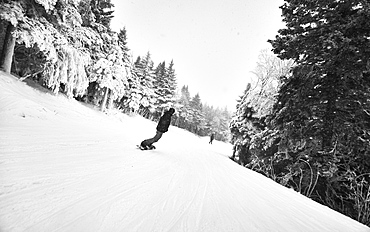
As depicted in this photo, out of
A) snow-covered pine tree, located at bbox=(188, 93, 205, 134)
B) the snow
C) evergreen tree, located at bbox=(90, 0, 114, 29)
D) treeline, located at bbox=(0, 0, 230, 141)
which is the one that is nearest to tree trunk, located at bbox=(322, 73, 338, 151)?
the snow

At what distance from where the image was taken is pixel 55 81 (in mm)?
8562

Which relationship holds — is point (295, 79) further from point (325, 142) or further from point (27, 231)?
point (27, 231)

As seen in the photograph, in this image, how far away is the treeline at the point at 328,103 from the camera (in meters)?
4.05

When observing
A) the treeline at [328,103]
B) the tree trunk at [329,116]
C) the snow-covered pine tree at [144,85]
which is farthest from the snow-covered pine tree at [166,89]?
the tree trunk at [329,116]

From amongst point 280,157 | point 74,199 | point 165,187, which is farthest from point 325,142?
point 74,199

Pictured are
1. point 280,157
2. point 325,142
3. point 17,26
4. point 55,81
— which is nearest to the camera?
point 325,142

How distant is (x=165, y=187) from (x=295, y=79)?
18.6 feet

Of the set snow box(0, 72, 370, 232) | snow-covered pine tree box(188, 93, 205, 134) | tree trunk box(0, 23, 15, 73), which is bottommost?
snow box(0, 72, 370, 232)

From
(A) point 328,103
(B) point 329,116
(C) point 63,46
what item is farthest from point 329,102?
(C) point 63,46

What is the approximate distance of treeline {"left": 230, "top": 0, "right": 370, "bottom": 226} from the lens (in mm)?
4055

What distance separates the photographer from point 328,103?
4.68m

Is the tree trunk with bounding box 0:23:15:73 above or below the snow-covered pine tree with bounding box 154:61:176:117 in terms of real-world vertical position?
below

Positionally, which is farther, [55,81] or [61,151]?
[55,81]

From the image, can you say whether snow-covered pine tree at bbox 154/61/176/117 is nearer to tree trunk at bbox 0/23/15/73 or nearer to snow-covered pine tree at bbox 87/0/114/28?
snow-covered pine tree at bbox 87/0/114/28
